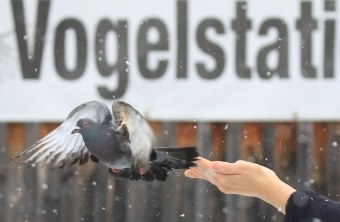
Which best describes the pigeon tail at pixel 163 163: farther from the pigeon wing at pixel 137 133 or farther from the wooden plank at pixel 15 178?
the wooden plank at pixel 15 178

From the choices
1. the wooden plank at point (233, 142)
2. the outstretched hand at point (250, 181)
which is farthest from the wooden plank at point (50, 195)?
the outstretched hand at point (250, 181)

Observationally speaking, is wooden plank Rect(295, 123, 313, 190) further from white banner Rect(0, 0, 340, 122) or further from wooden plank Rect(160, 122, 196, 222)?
wooden plank Rect(160, 122, 196, 222)

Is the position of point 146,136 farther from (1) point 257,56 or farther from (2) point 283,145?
(2) point 283,145

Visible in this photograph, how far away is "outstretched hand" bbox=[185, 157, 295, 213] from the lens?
1044mm

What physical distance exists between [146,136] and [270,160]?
6.89ft

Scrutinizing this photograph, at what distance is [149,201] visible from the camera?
2943 millimetres

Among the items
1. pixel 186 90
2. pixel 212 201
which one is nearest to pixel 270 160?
pixel 212 201

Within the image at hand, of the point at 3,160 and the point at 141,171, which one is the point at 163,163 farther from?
the point at 3,160

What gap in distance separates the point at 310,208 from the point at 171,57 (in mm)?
1753

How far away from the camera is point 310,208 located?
3.28ft

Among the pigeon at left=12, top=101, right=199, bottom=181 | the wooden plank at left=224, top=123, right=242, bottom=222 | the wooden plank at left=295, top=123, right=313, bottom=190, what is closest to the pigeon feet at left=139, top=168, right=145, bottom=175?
the pigeon at left=12, top=101, right=199, bottom=181

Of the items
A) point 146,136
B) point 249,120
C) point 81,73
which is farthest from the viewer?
point 249,120

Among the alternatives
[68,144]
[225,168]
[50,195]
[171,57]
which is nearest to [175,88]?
[171,57]

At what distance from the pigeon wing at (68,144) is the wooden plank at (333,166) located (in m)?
2.14
